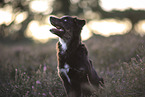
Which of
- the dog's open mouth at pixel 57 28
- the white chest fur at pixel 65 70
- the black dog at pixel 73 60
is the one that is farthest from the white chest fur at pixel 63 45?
the white chest fur at pixel 65 70

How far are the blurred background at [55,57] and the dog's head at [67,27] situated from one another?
216 mm

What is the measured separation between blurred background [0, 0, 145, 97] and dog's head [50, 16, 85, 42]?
216mm

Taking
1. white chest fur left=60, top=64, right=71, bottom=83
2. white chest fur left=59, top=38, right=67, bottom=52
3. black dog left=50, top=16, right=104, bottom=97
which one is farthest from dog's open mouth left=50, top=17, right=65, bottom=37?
white chest fur left=60, top=64, right=71, bottom=83

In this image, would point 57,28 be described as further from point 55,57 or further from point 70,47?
point 55,57

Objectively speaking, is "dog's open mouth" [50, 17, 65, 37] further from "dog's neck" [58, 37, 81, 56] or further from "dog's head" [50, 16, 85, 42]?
"dog's neck" [58, 37, 81, 56]

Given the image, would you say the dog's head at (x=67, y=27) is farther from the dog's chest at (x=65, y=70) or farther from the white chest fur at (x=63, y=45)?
the dog's chest at (x=65, y=70)

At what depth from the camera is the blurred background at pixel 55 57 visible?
9.59 feet

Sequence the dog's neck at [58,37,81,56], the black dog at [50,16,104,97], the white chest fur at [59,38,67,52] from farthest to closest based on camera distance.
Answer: the white chest fur at [59,38,67,52], the dog's neck at [58,37,81,56], the black dog at [50,16,104,97]

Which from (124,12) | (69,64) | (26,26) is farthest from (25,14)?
(69,64)

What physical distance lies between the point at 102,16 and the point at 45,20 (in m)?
5.54

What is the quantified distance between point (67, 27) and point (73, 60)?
742mm

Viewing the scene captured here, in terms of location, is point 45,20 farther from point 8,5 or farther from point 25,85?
point 25,85

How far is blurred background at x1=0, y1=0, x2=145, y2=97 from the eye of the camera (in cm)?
292

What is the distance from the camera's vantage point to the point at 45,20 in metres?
13.2
